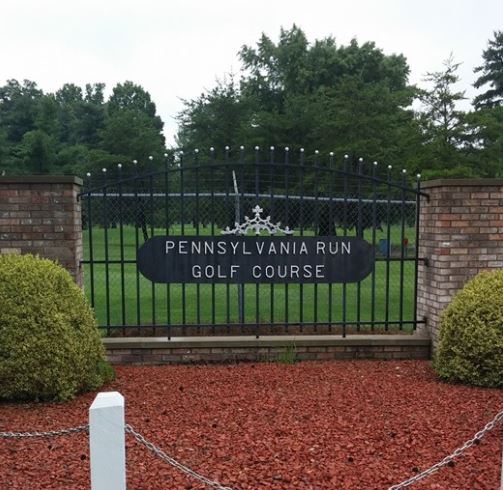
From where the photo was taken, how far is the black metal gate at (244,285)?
587 centimetres

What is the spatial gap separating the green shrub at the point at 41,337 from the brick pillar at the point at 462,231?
3.58m

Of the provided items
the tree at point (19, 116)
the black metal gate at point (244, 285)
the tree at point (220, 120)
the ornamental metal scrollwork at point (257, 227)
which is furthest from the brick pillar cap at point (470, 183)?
the tree at point (19, 116)

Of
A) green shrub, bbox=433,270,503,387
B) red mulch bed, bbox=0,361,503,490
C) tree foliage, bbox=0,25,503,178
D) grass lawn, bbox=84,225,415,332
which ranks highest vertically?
tree foliage, bbox=0,25,503,178

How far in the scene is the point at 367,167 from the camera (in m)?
19.2

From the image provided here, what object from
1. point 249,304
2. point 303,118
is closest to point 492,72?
point 303,118

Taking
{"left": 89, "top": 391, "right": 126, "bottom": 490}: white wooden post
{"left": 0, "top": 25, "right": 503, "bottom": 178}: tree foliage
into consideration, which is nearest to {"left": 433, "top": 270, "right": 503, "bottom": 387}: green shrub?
{"left": 89, "top": 391, "right": 126, "bottom": 490}: white wooden post

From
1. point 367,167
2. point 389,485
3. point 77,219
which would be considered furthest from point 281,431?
point 367,167

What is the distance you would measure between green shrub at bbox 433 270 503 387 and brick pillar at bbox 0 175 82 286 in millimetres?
3724

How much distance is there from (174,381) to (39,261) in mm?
1654

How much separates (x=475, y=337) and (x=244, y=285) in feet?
15.5

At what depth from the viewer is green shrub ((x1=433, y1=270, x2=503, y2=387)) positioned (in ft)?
15.6

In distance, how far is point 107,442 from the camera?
2.29 metres

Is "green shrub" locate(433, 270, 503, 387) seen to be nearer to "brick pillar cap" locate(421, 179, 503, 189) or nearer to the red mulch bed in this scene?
the red mulch bed

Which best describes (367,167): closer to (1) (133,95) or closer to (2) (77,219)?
(2) (77,219)
